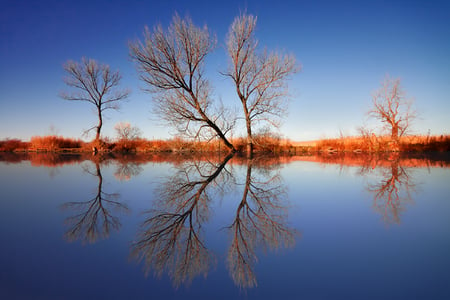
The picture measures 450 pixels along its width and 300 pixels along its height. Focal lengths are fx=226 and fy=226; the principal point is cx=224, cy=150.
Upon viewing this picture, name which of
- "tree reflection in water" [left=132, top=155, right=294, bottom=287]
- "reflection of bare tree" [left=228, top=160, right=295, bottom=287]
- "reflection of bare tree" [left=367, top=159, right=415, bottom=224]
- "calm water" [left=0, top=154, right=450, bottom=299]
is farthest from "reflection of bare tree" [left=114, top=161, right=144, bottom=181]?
"reflection of bare tree" [left=367, top=159, right=415, bottom=224]

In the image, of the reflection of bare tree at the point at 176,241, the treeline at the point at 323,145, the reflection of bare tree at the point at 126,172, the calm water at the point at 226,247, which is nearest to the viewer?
the calm water at the point at 226,247

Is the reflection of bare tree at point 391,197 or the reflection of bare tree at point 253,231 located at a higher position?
the reflection of bare tree at point 391,197

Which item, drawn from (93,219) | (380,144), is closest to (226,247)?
(93,219)

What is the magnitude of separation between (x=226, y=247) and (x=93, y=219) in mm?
1262

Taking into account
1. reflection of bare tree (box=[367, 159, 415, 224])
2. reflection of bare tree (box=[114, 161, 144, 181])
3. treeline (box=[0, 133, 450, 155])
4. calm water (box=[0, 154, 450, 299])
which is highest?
treeline (box=[0, 133, 450, 155])

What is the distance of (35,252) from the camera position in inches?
53.3

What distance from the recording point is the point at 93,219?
76.9 inches

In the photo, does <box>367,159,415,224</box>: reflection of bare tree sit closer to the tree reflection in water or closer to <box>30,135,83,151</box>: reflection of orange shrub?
the tree reflection in water

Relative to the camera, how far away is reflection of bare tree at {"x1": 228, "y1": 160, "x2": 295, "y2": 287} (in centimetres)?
121

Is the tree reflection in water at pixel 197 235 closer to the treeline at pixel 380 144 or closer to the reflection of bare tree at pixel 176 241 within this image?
the reflection of bare tree at pixel 176 241

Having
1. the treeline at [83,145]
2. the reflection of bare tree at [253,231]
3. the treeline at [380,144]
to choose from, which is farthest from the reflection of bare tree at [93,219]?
the treeline at [380,144]

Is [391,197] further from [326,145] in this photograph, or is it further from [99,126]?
[99,126]

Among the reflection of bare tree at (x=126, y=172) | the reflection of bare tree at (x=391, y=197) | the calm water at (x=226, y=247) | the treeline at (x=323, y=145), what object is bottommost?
the calm water at (x=226, y=247)

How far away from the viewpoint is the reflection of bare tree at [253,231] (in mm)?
1205
